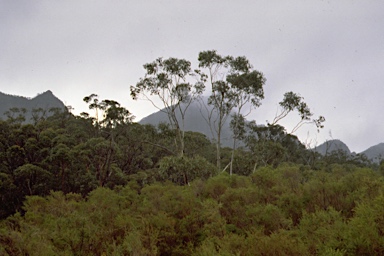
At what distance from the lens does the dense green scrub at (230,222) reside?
20.6 ft

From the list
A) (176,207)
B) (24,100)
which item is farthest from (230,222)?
(24,100)

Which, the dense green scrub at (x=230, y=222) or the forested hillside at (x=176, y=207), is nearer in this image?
the dense green scrub at (x=230, y=222)

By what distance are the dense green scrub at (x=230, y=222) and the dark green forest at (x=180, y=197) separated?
0.14ft

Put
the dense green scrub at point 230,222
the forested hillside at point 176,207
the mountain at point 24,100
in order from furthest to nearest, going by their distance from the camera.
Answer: the mountain at point 24,100 < the forested hillside at point 176,207 < the dense green scrub at point 230,222

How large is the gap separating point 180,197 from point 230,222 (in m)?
2.85

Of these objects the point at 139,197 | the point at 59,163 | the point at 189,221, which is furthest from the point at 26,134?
the point at 189,221

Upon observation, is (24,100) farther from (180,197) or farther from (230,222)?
(230,222)

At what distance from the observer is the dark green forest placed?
7.28 metres

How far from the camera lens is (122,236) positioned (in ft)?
34.9

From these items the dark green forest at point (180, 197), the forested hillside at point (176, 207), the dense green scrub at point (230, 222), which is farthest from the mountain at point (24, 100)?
the dense green scrub at point (230, 222)

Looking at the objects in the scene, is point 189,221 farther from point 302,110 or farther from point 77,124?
point 77,124

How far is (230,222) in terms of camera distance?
11.3 metres

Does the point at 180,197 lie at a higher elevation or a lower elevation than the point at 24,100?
lower

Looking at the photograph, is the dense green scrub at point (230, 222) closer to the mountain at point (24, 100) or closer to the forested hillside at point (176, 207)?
the forested hillside at point (176, 207)
